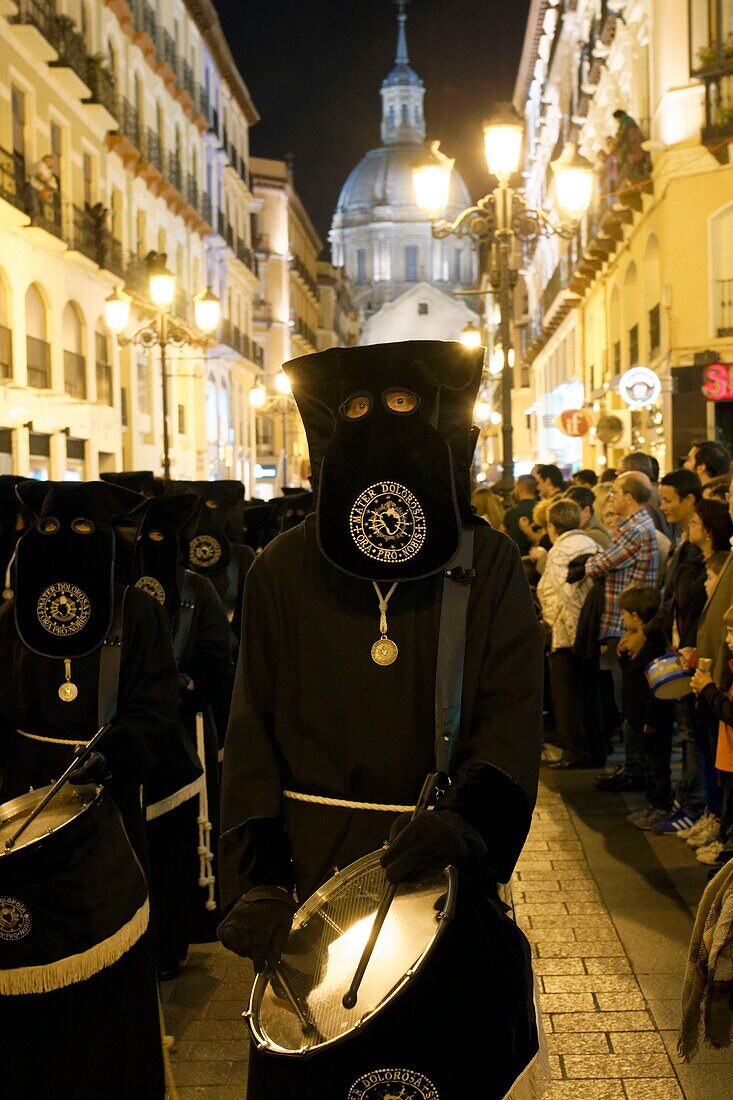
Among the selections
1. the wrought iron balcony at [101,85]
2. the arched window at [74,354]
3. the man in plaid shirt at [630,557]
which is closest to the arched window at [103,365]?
the arched window at [74,354]

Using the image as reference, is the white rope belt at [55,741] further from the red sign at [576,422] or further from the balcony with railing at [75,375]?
the red sign at [576,422]

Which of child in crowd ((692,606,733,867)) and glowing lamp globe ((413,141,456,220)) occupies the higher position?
glowing lamp globe ((413,141,456,220))

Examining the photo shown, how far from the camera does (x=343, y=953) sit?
106 inches

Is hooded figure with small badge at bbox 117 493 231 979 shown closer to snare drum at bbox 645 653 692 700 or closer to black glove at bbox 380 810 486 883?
snare drum at bbox 645 653 692 700

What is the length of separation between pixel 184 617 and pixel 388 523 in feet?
10.9

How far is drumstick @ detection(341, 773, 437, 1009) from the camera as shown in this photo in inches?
101

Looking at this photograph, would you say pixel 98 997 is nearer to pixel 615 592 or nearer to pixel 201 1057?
pixel 201 1057

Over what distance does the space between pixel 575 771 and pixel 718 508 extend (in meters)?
→ 3.19

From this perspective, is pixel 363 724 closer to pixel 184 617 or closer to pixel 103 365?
pixel 184 617

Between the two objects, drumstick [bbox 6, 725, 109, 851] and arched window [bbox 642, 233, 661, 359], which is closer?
drumstick [bbox 6, 725, 109, 851]

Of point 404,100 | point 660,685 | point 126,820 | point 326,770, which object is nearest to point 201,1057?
point 126,820

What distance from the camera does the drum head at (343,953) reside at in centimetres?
258

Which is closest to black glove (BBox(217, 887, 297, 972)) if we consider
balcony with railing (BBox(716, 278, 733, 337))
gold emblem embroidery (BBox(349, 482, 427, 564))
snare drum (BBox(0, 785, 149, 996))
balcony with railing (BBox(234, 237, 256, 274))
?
gold emblem embroidery (BBox(349, 482, 427, 564))

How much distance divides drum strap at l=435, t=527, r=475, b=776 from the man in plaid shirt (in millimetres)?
6311
